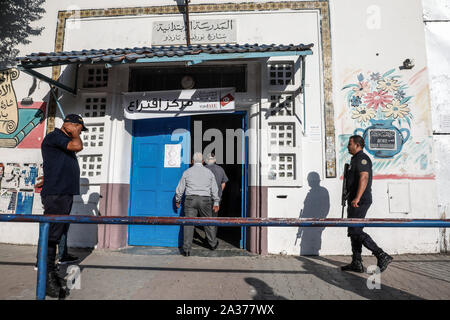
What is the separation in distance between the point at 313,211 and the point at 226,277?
2152 millimetres

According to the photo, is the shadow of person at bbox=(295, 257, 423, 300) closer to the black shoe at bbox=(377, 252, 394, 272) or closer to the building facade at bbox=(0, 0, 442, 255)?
the black shoe at bbox=(377, 252, 394, 272)

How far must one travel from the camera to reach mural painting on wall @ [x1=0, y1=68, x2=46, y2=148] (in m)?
5.36

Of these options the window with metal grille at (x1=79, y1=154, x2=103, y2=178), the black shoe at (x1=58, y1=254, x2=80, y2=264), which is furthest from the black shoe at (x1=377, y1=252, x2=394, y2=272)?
the window with metal grille at (x1=79, y1=154, x2=103, y2=178)

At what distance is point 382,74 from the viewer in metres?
5.04

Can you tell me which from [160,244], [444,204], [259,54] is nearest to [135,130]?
[160,244]

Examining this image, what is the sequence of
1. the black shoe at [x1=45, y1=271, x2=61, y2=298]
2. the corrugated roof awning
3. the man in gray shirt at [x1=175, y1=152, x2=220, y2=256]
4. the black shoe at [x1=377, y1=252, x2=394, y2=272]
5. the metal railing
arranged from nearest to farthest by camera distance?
the metal railing → the black shoe at [x1=45, y1=271, x2=61, y2=298] → the black shoe at [x1=377, y1=252, x2=394, y2=272] → the corrugated roof awning → the man in gray shirt at [x1=175, y1=152, x2=220, y2=256]

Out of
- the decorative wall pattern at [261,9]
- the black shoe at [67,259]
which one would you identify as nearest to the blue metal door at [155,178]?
the black shoe at [67,259]

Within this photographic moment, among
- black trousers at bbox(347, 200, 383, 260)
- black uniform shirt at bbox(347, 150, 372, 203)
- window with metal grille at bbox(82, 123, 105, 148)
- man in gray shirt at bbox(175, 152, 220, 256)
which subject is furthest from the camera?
window with metal grille at bbox(82, 123, 105, 148)

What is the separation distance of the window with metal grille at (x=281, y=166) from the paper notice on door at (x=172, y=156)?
5.99ft

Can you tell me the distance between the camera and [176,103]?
5.05 meters

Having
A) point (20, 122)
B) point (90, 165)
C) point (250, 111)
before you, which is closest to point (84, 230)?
point (90, 165)

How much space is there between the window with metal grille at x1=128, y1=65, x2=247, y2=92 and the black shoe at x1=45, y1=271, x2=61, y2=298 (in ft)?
12.5

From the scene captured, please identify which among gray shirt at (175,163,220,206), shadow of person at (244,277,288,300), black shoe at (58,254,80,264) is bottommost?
shadow of person at (244,277,288,300)

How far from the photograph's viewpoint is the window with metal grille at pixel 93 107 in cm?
540
